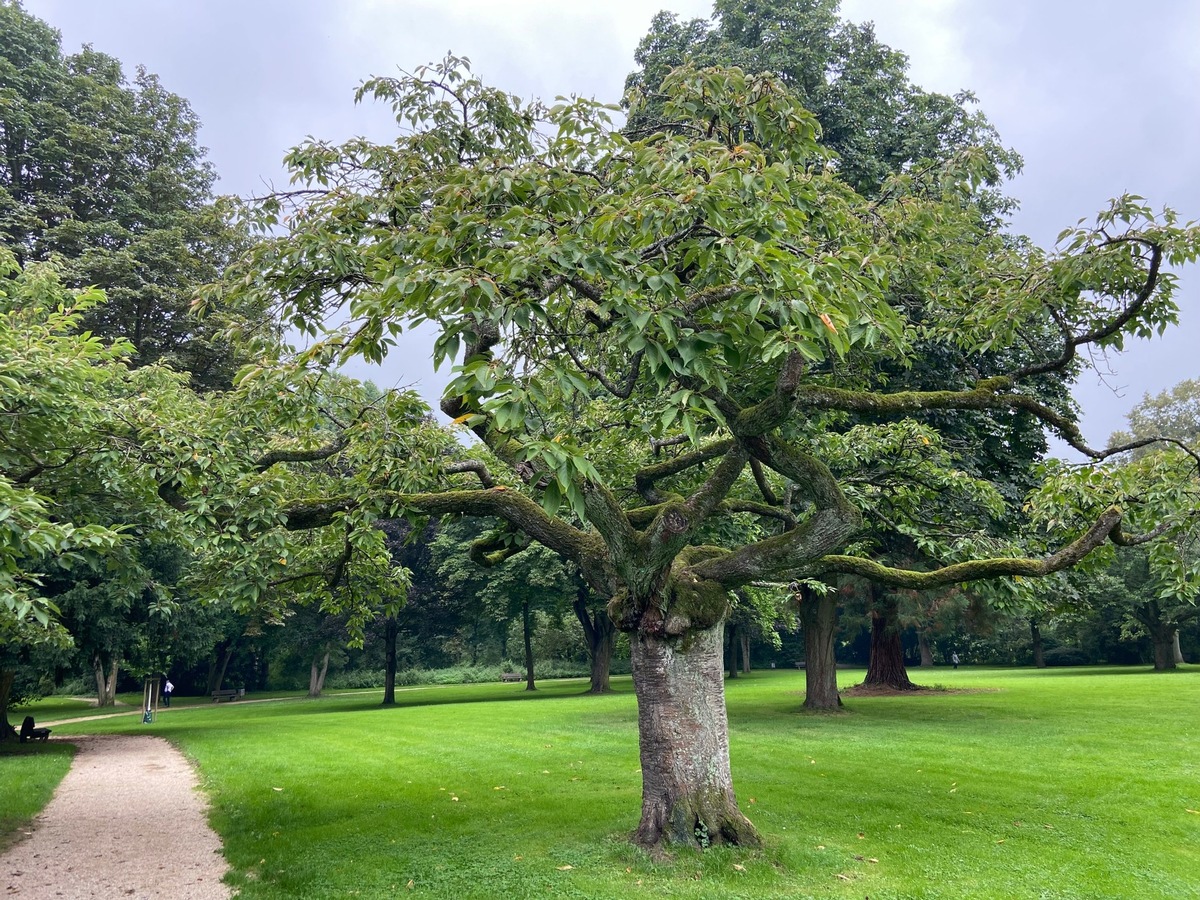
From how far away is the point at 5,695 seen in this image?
18391mm

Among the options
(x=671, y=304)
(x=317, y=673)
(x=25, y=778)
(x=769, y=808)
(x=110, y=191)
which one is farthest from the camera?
(x=317, y=673)

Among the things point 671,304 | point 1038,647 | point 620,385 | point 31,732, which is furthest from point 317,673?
point 1038,647

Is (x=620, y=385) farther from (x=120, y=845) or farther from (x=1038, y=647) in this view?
(x=1038, y=647)

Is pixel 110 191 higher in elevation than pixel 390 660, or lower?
higher

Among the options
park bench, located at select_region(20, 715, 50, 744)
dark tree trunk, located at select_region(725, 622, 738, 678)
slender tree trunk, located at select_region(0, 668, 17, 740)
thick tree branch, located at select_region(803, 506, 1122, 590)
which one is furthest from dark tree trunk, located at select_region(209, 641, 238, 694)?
thick tree branch, located at select_region(803, 506, 1122, 590)

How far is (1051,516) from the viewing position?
24.6ft

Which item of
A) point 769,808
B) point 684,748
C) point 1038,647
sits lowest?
point 1038,647

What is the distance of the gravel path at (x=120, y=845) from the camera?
7.19m

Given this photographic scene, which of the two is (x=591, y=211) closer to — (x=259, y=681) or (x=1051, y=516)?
(x=1051, y=516)

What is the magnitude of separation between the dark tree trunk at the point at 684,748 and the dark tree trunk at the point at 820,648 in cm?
1441

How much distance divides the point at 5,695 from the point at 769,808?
18886mm

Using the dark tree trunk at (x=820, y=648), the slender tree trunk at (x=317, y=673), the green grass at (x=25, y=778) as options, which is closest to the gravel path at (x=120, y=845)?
the green grass at (x=25, y=778)

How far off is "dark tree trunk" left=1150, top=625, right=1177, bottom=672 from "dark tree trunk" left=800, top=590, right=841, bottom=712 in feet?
89.7

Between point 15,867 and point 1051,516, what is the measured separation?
11183mm
